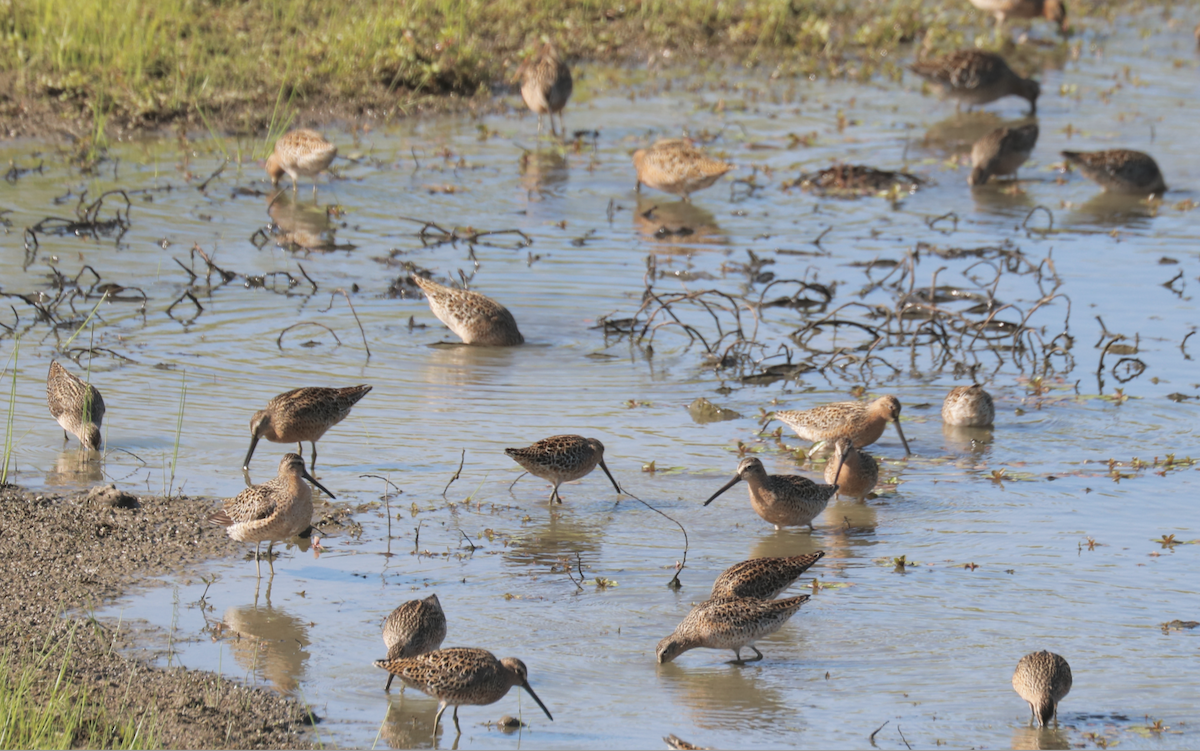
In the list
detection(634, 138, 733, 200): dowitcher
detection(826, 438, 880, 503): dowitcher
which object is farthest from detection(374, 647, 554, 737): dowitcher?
detection(634, 138, 733, 200): dowitcher

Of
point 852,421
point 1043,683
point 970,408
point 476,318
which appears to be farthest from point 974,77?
point 1043,683

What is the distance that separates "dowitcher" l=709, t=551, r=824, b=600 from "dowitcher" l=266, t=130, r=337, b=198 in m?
8.69

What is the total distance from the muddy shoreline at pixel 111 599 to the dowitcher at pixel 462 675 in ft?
1.37

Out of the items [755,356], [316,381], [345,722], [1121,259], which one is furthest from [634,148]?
[345,722]

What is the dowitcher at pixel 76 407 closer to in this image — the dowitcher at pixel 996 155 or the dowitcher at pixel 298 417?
the dowitcher at pixel 298 417

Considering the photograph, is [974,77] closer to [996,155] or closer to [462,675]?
[996,155]

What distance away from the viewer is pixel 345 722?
229 inches

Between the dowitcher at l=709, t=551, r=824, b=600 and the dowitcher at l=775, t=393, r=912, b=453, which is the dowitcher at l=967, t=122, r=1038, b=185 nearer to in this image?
the dowitcher at l=775, t=393, r=912, b=453

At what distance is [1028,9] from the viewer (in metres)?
24.2

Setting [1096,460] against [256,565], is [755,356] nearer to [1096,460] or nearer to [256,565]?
[1096,460]

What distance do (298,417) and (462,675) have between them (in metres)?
3.14

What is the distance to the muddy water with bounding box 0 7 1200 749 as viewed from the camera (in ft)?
20.7

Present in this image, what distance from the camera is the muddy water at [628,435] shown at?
6301 millimetres

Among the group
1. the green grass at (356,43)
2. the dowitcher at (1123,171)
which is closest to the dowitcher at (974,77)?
the green grass at (356,43)
